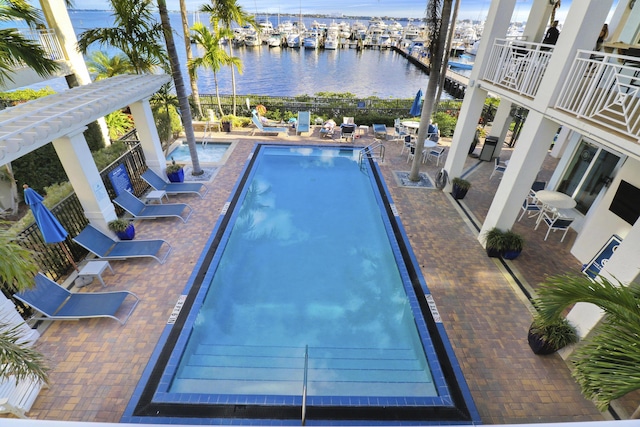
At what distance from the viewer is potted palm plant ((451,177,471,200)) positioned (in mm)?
10773

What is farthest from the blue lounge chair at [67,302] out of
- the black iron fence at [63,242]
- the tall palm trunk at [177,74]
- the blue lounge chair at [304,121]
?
the blue lounge chair at [304,121]

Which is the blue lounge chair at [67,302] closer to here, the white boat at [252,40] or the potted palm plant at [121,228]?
the potted palm plant at [121,228]

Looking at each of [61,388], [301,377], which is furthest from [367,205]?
[61,388]

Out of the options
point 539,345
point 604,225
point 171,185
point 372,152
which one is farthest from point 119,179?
point 604,225

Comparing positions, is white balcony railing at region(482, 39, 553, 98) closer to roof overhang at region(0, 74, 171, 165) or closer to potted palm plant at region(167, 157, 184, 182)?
roof overhang at region(0, 74, 171, 165)

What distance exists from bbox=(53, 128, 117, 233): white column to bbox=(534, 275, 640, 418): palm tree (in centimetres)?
940

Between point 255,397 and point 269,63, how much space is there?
59351 mm

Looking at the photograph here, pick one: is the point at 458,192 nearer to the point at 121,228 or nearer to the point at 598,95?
the point at 598,95

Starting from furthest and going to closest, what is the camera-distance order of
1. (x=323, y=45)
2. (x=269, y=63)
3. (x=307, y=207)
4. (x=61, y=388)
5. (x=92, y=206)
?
1. (x=323, y=45)
2. (x=269, y=63)
3. (x=307, y=207)
4. (x=92, y=206)
5. (x=61, y=388)

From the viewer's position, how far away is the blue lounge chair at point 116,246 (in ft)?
Result: 24.4

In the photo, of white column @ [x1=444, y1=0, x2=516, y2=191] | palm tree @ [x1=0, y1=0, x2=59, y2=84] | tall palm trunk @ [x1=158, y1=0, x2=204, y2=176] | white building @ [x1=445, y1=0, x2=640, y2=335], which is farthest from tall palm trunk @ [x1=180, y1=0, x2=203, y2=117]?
white building @ [x1=445, y1=0, x2=640, y2=335]

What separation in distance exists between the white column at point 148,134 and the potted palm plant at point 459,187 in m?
10.4

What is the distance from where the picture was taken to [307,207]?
11039mm

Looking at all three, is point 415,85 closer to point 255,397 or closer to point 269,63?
point 269,63
